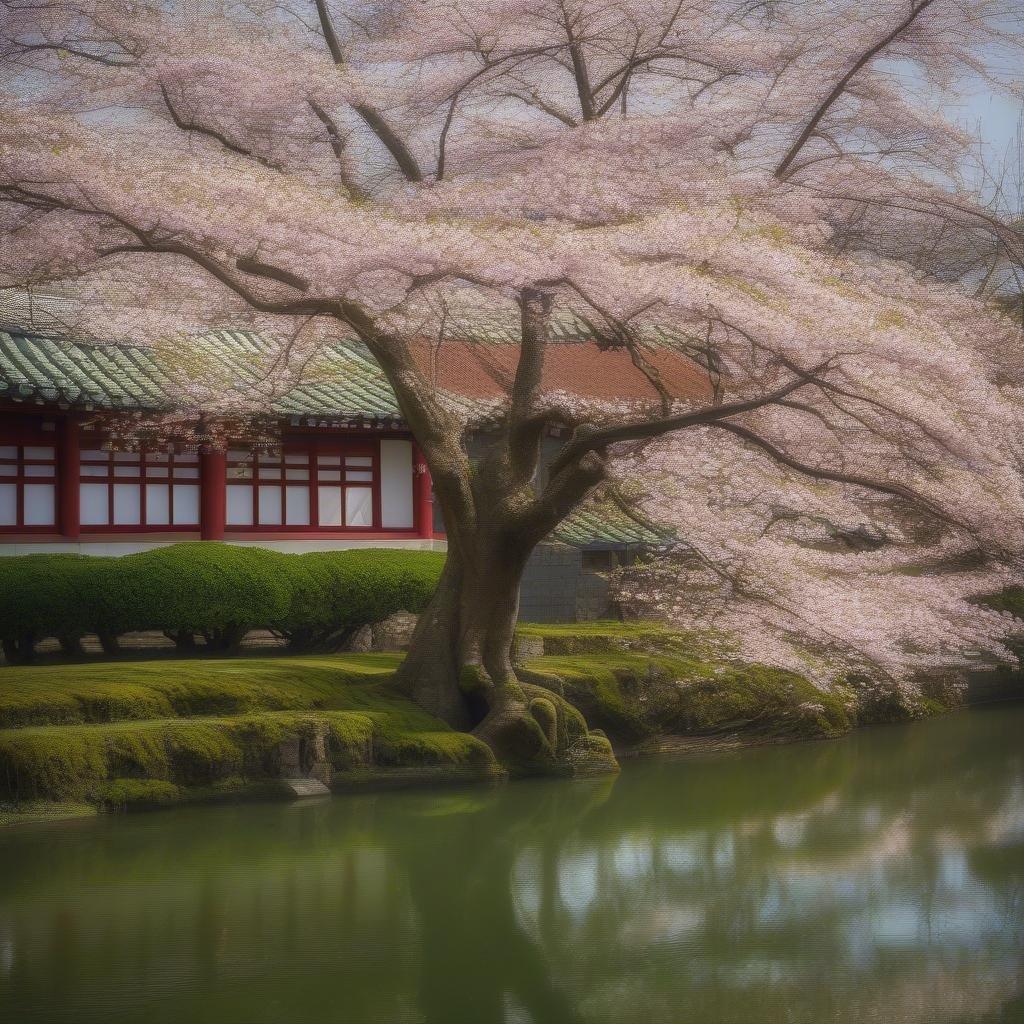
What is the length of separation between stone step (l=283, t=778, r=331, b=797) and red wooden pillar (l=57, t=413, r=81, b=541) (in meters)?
6.29

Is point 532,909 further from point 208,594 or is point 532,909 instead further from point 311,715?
point 208,594

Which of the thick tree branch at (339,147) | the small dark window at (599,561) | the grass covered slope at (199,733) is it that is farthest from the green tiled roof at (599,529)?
the thick tree branch at (339,147)

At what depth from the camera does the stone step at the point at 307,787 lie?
10445mm

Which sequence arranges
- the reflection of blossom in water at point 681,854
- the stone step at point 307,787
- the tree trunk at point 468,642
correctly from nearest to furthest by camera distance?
the reflection of blossom in water at point 681,854
the stone step at point 307,787
the tree trunk at point 468,642

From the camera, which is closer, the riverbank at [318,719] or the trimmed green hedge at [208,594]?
the riverbank at [318,719]

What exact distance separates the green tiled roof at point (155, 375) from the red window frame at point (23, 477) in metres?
0.85

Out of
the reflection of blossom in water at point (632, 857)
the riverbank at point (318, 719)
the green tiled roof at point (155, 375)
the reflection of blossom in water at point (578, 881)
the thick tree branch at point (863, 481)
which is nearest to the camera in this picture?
the reflection of blossom in water at point (578, 881)

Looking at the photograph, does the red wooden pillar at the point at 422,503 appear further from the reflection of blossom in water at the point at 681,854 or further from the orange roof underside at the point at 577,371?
the reflection of blossom in water at the point at 681,854

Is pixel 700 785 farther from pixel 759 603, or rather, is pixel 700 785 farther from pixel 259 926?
pixel 259 926

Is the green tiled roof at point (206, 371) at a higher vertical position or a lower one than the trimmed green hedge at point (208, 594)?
higher

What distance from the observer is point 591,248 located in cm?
1042

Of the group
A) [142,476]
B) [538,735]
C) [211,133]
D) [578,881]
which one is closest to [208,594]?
[142,476]

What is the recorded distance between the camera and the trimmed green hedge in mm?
13383

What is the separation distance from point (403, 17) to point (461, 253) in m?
A: 3.65
